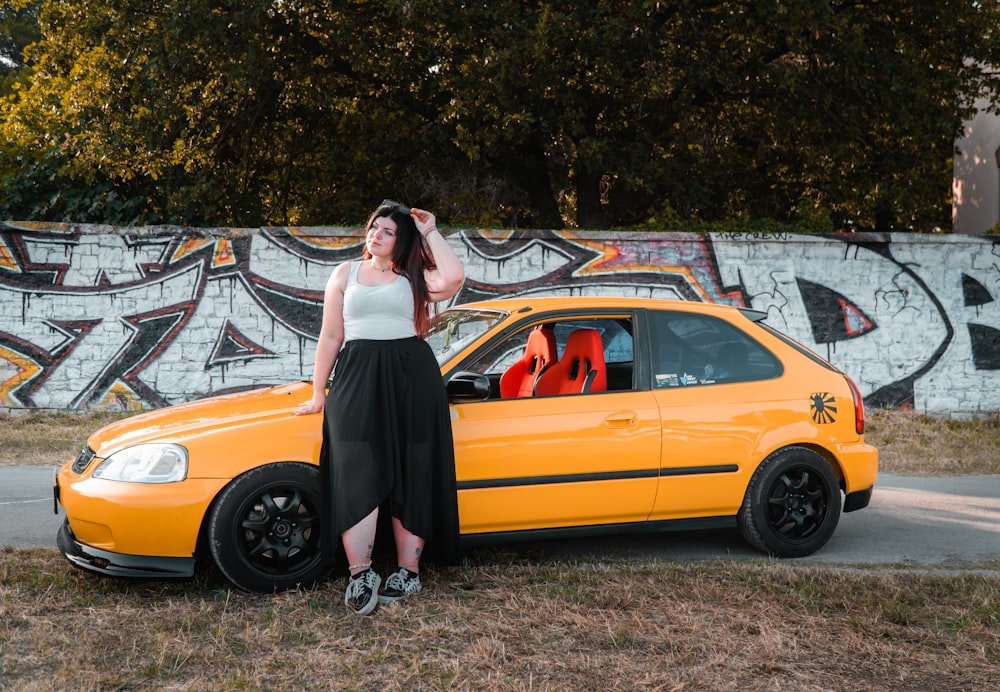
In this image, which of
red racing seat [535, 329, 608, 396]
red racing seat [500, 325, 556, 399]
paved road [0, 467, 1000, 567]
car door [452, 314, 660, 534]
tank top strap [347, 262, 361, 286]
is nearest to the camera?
tank top strap [347, 262, 361, 286]

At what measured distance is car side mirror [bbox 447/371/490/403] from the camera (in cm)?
467

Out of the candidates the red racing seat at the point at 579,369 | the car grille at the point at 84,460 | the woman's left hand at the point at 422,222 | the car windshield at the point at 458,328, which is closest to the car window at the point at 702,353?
the red racing seat at the point at 579,369

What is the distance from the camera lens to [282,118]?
14.8m

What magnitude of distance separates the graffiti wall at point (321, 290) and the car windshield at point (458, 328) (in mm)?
5547

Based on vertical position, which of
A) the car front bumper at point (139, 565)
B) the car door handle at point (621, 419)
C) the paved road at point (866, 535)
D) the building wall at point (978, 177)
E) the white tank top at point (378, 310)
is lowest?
the paved road at point (866, 535)

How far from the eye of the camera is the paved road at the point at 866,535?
555 cm

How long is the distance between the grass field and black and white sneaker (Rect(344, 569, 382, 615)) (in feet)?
0.24

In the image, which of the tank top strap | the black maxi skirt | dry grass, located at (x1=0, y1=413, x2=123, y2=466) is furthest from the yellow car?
dry grass, located at (x1=0, y1=413, x2=123, y2=466)

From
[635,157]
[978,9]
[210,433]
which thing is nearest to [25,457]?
[210,433]

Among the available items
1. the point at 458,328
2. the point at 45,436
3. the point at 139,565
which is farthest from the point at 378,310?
the point at 45,436

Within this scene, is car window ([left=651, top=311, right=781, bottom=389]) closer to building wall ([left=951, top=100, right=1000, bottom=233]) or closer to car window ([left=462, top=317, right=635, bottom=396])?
car window ([left=462, top=317, right=635, bottom=396])

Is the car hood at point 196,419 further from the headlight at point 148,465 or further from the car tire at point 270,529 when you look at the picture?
the car tire at point 270,529

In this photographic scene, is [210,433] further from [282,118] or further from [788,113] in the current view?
[788,113]

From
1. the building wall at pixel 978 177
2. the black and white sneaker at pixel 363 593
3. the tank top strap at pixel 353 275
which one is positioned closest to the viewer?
the black and white sneaker at pixel 363 593
